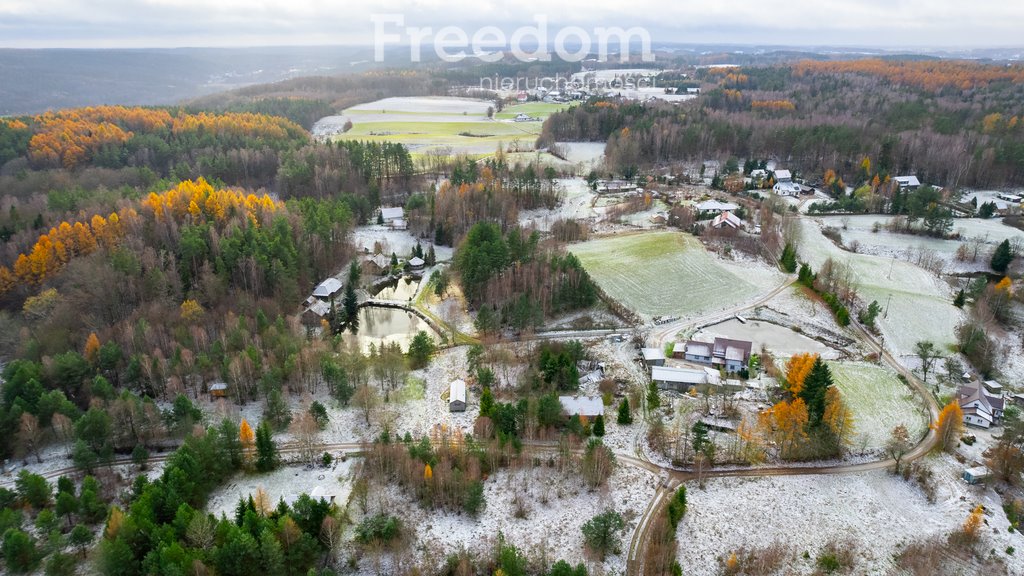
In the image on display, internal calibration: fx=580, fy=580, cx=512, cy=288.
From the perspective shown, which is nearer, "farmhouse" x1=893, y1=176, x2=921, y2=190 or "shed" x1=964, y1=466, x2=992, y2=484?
"shed" x1=964, y1=466, x2=992, y2=484

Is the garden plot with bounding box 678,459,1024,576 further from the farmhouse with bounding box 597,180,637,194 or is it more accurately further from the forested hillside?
the forested hillside

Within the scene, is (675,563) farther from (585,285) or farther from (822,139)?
(822,139)

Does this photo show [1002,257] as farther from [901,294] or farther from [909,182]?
[909,182]

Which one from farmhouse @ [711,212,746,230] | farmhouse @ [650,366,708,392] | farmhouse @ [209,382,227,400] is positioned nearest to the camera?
farmhouse @ [209,382,227,400]

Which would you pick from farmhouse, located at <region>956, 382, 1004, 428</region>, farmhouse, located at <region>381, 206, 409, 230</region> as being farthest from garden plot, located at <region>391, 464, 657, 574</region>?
farmhouse, located at <region>381, 206, 409, 230</region>

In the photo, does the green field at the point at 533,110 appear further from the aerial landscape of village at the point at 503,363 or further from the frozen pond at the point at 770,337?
the frozen pond at the point at 770,337

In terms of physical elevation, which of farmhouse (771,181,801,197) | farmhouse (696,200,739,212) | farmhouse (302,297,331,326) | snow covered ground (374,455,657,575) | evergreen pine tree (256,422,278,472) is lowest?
snow covered ground (374,455,657,575)

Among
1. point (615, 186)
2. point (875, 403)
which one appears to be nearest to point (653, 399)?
point (875, 403)
